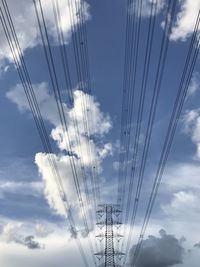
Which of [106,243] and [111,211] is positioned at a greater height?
[111,211]

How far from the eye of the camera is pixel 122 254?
14062cm

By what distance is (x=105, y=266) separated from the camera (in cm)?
13675

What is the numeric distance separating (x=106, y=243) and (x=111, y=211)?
11.0 m

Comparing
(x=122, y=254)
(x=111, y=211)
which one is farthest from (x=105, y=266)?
(x=111, y=211)

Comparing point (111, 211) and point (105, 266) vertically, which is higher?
point (111, 211)

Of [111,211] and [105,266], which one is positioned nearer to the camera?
[105,266]

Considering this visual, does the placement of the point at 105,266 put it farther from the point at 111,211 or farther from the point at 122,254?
the point at 111,211

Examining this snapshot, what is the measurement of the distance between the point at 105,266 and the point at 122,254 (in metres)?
7.27

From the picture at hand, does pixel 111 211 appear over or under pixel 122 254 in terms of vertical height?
over

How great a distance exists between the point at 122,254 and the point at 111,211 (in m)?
14.7

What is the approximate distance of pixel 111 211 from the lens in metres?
147

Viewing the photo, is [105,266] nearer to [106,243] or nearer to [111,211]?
[106,243]

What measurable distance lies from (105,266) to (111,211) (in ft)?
61.6

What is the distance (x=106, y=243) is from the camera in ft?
466
